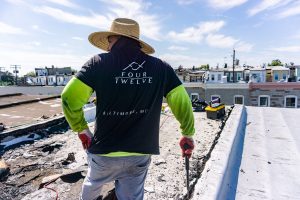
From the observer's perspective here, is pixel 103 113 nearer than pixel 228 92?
Yes

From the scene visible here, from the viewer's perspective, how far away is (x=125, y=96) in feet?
6.84

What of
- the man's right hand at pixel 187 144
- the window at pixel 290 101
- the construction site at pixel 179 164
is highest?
the man's right hand at pixel 187 144

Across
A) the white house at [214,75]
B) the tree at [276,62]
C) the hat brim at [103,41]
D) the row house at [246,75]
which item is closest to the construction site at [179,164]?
the hat brim at [103,41]

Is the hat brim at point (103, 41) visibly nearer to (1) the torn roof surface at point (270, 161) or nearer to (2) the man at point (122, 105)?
(2) the man at point (122, 105)

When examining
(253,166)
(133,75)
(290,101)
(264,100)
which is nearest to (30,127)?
(133,75)

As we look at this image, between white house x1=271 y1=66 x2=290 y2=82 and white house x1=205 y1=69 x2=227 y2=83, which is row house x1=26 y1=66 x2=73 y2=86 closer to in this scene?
white house x1=205 y1=69 x2=227 y2=83

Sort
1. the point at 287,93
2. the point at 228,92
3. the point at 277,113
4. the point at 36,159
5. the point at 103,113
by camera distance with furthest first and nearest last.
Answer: the point at 228,92
the point at 287,93
the point at 277,113
the point at 36,159
the point at 103,113

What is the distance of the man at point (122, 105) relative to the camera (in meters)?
2.05

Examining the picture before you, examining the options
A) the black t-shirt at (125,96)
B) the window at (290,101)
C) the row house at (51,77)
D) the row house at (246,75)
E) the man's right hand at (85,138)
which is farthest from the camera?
the row house at (51,77)

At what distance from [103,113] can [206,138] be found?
2.88m

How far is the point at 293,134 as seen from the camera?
495cm

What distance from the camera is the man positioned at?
80.7 inches

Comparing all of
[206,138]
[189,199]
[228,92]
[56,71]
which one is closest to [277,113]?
[206,138]

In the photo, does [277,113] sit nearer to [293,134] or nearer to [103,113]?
[293,134]
